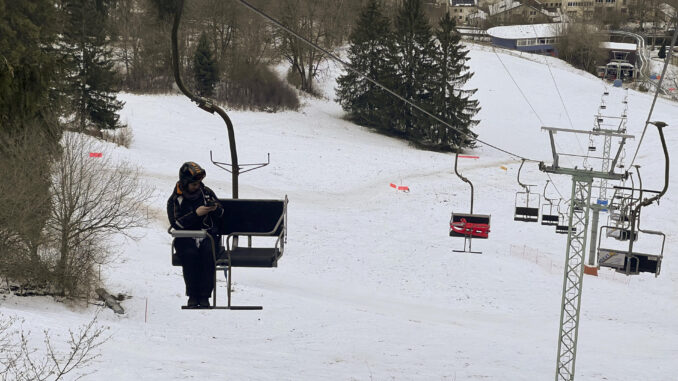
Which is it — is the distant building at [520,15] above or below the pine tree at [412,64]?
above

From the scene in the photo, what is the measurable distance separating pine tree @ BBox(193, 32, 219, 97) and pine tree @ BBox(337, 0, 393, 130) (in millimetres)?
10778

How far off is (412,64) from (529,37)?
41.7 meters

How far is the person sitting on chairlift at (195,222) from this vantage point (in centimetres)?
1016

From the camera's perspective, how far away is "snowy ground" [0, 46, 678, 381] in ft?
71.7

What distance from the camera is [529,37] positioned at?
307 ft

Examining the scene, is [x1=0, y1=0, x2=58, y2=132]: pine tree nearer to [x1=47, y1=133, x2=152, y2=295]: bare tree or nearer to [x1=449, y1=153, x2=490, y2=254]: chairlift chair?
[x1=47, y1=133, x2=152, y2=295]: bare tree

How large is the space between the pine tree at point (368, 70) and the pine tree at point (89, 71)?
21439 mm

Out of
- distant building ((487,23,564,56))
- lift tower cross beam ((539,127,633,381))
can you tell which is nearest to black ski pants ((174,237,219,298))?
lift tower cross beam ((539,127,633,381))

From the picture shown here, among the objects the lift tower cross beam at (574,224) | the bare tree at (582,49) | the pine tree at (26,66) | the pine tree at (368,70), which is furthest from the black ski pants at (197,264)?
the bare tree at (582,49)

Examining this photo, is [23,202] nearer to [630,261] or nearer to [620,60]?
[630,261]

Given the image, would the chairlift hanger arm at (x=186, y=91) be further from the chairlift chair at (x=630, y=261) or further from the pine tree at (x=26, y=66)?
the chairlift chair at (x=630, y=261)

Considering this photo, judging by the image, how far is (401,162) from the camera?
4972 centimetres

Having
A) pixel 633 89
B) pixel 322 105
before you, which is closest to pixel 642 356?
pixel 322 105

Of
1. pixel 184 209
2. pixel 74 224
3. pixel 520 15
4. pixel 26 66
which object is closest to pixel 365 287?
pixel 74 224
